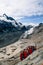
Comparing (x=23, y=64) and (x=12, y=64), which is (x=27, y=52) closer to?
(x=12, y=64)

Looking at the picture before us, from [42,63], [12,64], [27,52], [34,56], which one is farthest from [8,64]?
[42,63]

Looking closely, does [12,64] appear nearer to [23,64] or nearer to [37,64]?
[23,64]

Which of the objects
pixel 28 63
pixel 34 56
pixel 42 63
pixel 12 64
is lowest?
pixel 42 63

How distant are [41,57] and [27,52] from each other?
31.1 meters

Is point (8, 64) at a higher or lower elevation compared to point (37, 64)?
higher

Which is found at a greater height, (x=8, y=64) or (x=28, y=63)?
(x=8, y=64)

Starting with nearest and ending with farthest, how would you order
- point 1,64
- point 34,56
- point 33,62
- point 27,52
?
point 33,62, point 34,56, point 1,64, point 27,52

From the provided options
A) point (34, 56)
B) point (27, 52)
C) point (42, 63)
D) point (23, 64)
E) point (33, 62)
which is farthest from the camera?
point (27, 52)

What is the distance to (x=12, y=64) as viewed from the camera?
81.1 metres

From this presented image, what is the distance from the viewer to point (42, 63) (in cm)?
4878

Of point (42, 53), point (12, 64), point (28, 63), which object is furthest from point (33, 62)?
point (12, 64)

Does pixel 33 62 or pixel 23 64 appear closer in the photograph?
pixel 33 62

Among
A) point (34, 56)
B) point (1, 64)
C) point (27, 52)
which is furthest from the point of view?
point (27, 52)

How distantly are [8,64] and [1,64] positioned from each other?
294 centimetres
